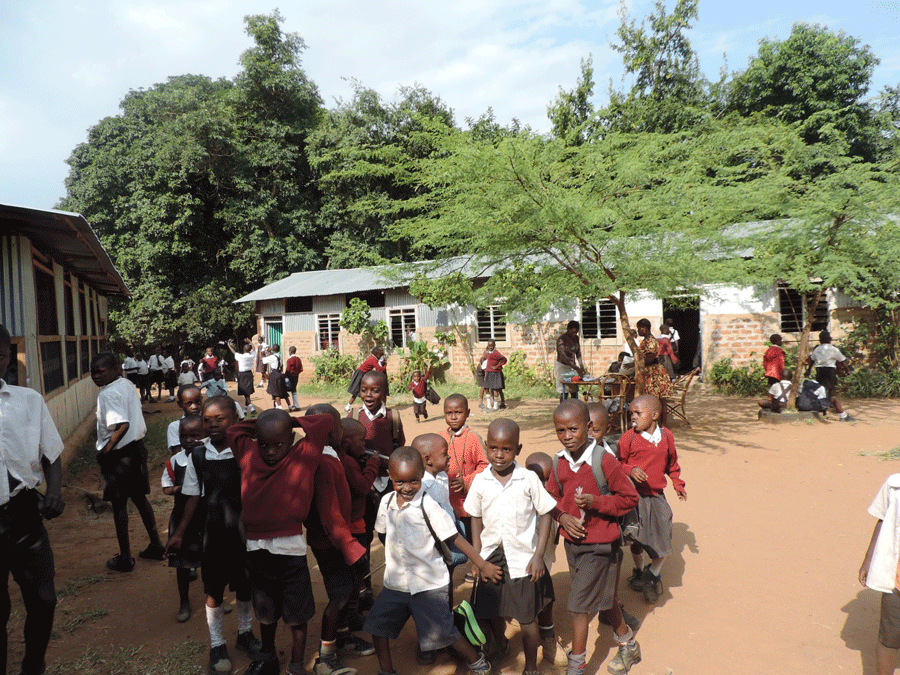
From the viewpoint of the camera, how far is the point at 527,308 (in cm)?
852

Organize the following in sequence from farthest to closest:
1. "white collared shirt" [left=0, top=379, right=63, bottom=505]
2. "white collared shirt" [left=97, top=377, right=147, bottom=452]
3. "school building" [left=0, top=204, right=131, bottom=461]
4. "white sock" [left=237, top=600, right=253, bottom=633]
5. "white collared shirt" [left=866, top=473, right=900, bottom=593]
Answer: "school building" [left=0, top=204, right=131, bottom=461]
"white collared shirt" [left=97, top=377, right=147, bottom=452]
"white sock" [left=237, top=600, right=253, bottom=633]
"white collared shirt" [left=0, top=379, right=63, bottom=505]
"white collared shirt" [left=866, top=473, right=900, bottom=593]

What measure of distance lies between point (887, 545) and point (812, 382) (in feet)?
26.2

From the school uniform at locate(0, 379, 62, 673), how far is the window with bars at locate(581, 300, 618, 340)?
40.7 ft

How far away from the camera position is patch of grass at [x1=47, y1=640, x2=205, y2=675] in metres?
3.31

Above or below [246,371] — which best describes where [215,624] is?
below

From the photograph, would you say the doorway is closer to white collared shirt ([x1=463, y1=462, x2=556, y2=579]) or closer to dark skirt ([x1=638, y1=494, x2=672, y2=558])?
dark skirt ([x1=638, y1=494, x2=672, y2=558])

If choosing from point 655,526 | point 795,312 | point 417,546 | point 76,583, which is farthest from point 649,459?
point 795,312

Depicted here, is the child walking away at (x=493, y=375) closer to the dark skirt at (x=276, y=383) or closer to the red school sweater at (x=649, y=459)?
the dark skirt at (x=276, y=383)

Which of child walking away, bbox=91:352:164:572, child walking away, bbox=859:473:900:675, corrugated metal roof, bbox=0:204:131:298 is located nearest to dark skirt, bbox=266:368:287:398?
corrugated metal roof, bbox=0:204:131:298

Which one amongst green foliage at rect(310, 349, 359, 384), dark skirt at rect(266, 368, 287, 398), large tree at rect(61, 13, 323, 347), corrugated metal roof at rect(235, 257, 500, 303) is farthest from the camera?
large tree at rect(61, 13, 323, 347)

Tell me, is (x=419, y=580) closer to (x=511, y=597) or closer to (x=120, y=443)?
(x=511, y=597)

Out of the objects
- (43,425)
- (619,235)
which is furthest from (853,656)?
(619,235)

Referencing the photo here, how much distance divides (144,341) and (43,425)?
912 inches

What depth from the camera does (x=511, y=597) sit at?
305 centimetres
